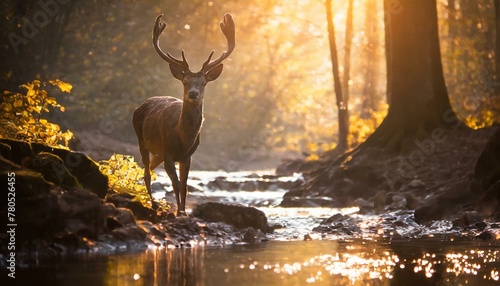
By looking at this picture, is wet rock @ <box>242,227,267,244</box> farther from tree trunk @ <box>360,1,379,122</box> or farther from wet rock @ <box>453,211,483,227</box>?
tree trunk @ <box>360,1,379,122</box>

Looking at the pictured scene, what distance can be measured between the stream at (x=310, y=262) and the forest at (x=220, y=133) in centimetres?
31

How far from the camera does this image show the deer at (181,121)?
1436cm

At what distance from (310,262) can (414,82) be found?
39.4ft

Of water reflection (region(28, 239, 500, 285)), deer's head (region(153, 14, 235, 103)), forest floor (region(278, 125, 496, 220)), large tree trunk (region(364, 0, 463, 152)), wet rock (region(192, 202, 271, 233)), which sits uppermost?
large tree trunk (region(364, 0, 463, 152))

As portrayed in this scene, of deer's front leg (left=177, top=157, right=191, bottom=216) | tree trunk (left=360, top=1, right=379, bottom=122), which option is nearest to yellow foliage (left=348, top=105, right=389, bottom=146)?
tree trunk (left=360, top=1, right=379, bottom=122)

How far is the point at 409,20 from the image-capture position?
21750 millimetres

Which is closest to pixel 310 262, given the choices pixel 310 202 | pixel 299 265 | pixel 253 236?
pixel 299 265

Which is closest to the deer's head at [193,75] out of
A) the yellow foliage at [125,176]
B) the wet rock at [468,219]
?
the yellow foliage at [125,176]

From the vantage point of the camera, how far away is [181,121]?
48.4 ft

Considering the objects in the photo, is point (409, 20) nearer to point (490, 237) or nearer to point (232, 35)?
point (232, 35)

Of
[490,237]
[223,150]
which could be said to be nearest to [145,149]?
[490,237]

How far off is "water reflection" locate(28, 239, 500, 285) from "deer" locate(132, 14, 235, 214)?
291 centimetres

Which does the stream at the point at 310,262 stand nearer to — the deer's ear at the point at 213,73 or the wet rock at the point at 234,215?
the wet rock at the point at 234,215

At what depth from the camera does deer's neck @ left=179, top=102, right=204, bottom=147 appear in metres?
14.6
